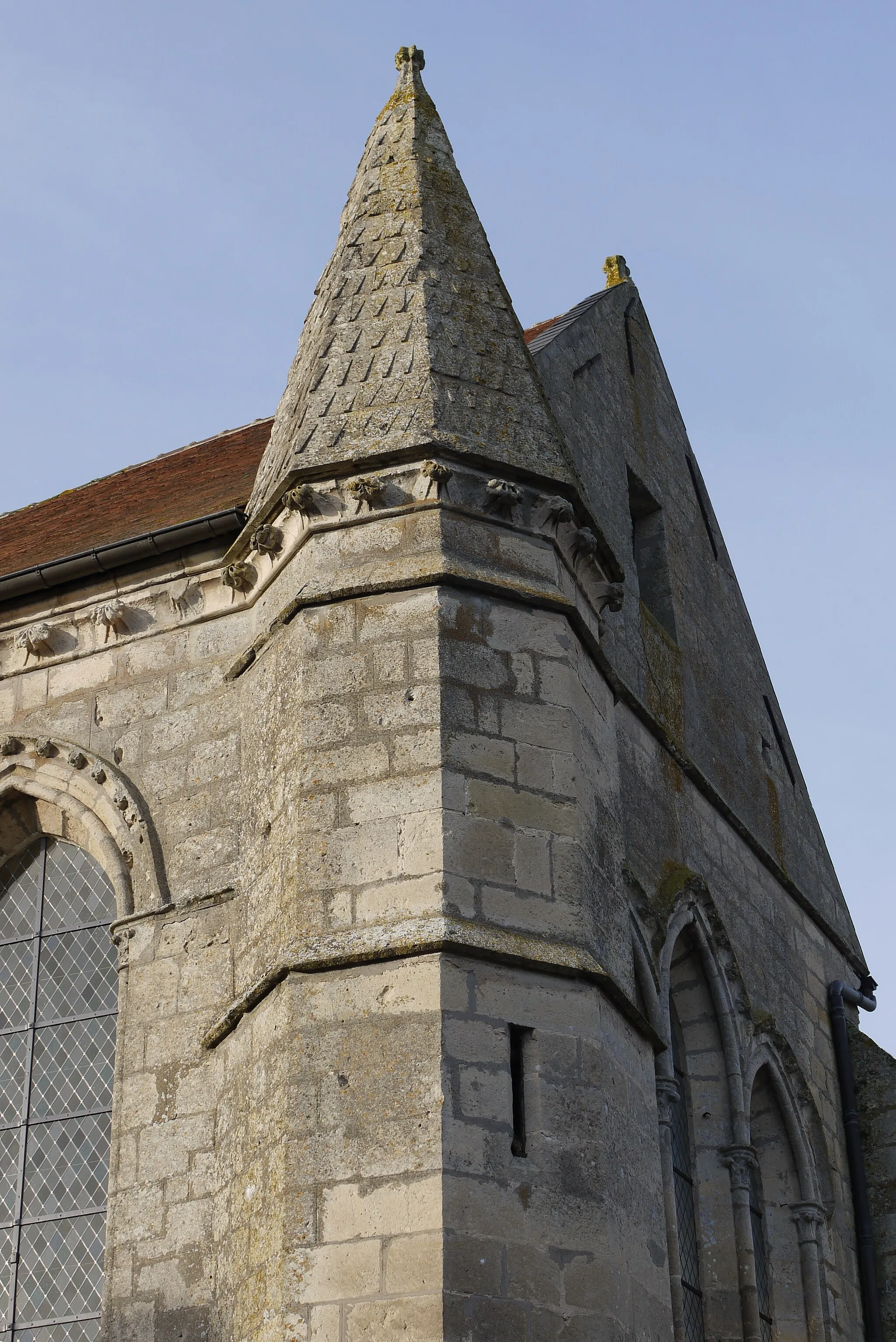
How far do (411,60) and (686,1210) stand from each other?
5550mm

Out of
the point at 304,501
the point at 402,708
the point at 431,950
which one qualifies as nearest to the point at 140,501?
the point at 304,501

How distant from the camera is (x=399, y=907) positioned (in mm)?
Answer: 6816

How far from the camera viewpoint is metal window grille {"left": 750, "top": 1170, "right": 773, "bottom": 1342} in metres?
9.52

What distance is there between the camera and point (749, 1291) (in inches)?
362

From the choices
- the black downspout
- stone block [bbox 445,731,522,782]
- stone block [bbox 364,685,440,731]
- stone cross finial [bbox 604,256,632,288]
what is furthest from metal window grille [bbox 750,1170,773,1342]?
stone cross finial [bbox 604,256,632,288]

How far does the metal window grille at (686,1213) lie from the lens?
8977 mm

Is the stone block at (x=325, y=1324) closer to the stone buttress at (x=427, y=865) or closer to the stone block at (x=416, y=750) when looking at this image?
the stone buttress at (x=427, y=865)

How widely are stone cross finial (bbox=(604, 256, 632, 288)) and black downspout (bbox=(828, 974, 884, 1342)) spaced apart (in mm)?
4529

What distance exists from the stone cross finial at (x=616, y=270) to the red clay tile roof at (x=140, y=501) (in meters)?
2.35

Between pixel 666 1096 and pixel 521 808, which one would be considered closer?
pixel 521 808

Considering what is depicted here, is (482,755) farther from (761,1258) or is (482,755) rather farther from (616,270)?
(616,270)

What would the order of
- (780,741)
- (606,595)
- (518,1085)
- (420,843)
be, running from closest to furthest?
1. (518,1085)
2. (420,843)
3. (606,595)
4. (780,741)

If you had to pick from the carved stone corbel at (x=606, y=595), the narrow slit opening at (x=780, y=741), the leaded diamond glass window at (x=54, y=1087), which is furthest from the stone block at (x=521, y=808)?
the narrow slit opening at (x=780, y=741)

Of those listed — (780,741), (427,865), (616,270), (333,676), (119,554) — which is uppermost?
(616,270)
